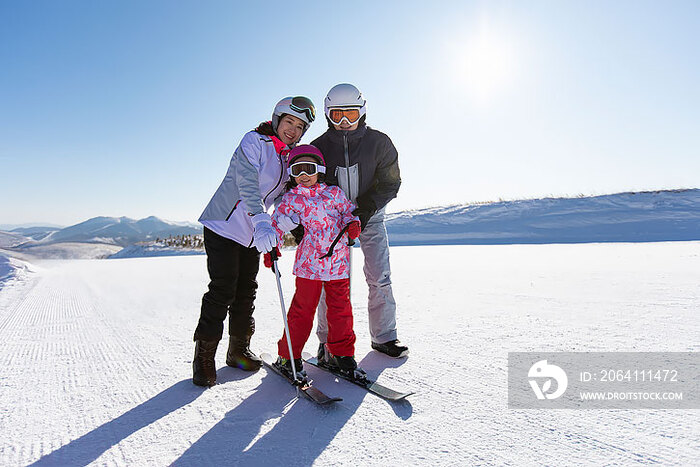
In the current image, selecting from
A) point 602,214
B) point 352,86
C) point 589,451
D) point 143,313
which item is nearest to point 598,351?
point 589,451

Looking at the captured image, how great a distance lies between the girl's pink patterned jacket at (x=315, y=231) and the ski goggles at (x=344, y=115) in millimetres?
594

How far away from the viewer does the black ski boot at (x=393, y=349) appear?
262cm

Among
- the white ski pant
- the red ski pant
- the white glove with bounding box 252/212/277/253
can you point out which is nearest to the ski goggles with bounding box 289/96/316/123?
the white glove with bounding box 252/212/277/253

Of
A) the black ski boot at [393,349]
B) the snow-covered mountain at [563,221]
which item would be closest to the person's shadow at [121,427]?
the black ski boot at [393,349]

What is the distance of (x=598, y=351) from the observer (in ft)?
7.86

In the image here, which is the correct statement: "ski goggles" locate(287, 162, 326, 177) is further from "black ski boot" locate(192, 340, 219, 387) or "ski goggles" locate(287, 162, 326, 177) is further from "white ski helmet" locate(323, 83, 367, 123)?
"black ski boot" locate(192, 340, 219, 387)

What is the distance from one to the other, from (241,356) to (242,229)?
0.86 metres

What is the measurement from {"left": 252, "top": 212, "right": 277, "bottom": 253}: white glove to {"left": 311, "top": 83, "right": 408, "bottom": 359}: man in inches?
23.9

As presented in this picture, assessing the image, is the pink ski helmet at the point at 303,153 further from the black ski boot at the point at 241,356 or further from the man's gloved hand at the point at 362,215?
the black ski boot at the point at 241,356

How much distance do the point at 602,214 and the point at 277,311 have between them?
559 inches

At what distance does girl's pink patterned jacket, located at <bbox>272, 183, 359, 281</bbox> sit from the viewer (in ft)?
7.83

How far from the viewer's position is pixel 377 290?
2.90 metres

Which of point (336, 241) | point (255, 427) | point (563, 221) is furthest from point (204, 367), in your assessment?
point (563, 221)

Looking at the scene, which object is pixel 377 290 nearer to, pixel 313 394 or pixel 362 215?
pixel 362 215
